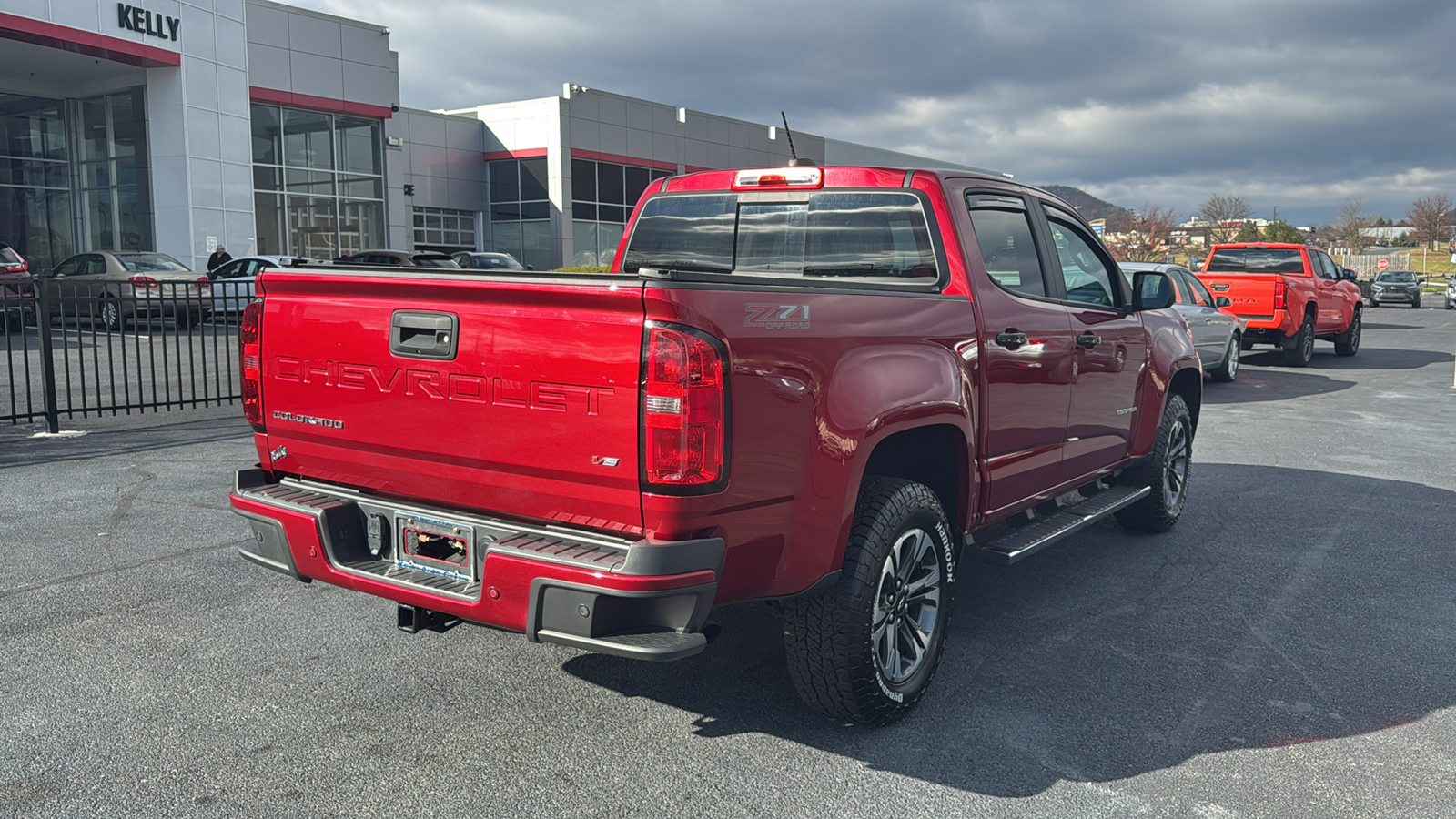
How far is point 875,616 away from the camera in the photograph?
371cm

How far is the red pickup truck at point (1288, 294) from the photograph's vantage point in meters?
17.4

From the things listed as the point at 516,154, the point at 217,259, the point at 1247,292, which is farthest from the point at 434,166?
the point at 1247,292

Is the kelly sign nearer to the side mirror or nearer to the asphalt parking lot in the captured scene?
the asphalt parking lot

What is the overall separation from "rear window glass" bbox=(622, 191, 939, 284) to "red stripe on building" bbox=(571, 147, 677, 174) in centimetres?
3882

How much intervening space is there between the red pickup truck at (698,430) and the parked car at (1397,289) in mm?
44412

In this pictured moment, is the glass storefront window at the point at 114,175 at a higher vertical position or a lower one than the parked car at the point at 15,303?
higher

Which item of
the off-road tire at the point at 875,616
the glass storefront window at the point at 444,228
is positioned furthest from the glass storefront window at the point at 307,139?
the off-road tire at the point at 875,616

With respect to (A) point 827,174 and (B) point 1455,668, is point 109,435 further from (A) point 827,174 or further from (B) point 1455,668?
(B) point 1455,668

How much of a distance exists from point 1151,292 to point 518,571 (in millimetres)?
4119

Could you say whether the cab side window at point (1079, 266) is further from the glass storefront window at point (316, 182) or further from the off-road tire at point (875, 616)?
the glass storefront window at point (316, 182)

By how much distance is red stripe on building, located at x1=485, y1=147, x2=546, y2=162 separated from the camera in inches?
1671

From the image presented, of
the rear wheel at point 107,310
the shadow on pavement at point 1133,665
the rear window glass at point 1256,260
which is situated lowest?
the shadow on pavement at point 1133,665

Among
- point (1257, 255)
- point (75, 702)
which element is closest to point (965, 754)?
point (75, 702)

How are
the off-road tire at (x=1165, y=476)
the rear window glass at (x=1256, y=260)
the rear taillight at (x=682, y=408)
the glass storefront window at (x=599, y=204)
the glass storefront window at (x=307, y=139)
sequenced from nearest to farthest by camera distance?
the rear taillight at (x=682, y=408), the off-road tire at (x=1165, y=476), the rear window glass at (x=1256, y=260), the glass storefront window at (x=307, y=139), the glass storefront window at (x=599, y=204)
